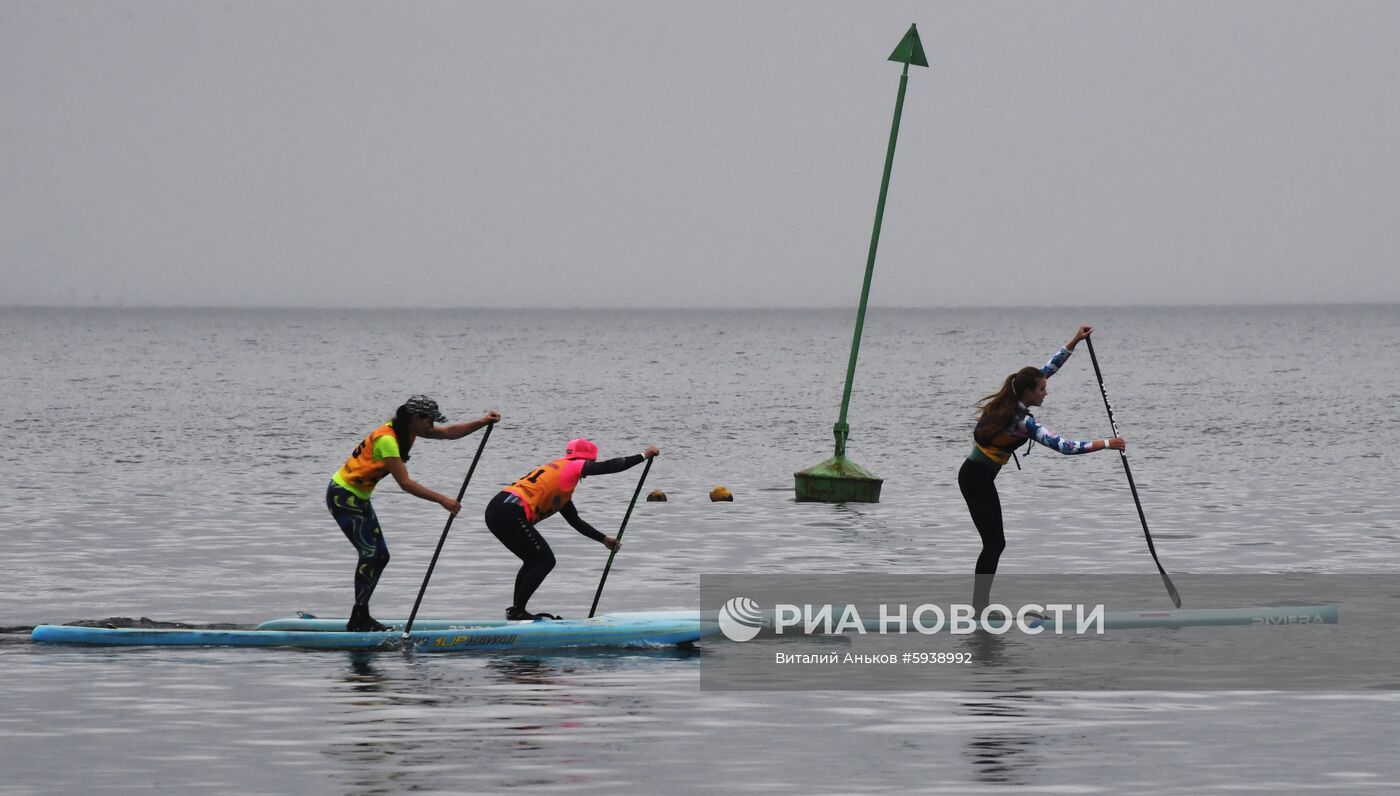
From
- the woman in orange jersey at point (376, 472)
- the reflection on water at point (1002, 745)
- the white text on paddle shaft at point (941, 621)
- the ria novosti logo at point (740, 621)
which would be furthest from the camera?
the white text on paddle shaft at point (941, 621)

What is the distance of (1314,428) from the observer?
2048 inches

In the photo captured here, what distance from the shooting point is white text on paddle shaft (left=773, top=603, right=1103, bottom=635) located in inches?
632

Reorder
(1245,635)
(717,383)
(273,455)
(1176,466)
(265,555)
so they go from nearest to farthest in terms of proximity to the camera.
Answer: (1245,635) < (265,555) < (1176,466) < (273,455) < (717,383)

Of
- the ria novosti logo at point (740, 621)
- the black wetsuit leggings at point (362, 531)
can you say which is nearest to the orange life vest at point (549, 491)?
the black wetsuit leggings at point (362, 531)

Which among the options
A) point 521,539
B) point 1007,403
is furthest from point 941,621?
point 521,539

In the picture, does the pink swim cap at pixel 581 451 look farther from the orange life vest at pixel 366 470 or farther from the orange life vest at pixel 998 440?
the orange life vest at pixel 998 440

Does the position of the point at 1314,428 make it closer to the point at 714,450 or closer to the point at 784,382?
the point at 714,450

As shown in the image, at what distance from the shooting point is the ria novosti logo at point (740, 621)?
15773mm

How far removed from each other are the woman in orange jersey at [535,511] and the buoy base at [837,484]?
43.5 feet

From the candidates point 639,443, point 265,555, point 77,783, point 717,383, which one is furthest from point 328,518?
point 717,383

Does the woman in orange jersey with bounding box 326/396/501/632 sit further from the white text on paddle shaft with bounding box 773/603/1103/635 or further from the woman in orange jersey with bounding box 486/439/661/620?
the white text on paddle shaft with bounding box 773/603/1103/635

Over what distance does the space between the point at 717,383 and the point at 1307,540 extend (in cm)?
6618

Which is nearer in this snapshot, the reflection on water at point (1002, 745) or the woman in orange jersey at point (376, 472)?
the reflection on water at point (1002, 745)

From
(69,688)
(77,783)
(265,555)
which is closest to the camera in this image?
(77,783)
